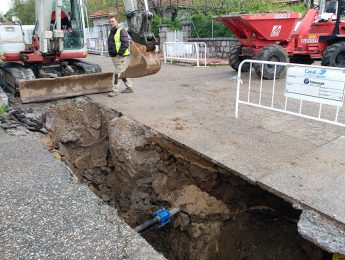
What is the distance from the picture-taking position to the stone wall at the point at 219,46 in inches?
613

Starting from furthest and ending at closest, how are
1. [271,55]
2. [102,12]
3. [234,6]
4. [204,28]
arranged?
[102,12] < [234,6] < [204,28] < [271,55]

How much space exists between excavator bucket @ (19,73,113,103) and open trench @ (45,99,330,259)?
1.40 meters

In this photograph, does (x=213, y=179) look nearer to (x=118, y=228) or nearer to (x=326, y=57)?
(x=118, y=228)

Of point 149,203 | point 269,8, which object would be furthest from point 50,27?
point 269,8

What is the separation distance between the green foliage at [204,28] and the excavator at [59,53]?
29.5ft

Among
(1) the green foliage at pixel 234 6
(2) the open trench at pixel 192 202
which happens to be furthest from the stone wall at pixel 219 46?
(2) the open trench at pixel 192 202

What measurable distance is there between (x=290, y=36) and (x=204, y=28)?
325 inches

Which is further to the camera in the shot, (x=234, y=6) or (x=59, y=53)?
(x=234, y=6)

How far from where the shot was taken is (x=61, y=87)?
25.8 ft

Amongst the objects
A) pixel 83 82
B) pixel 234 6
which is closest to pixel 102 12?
pixel 234 6

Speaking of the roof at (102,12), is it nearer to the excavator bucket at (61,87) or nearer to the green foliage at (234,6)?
the green foliage at (234,6)

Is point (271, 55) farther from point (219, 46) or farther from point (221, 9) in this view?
point (221, 9)

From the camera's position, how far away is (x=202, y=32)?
57.9 feet

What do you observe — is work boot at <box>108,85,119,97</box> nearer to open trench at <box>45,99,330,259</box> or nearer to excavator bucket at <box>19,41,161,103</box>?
excavator bucket at <box>19,41,161,103</box>
